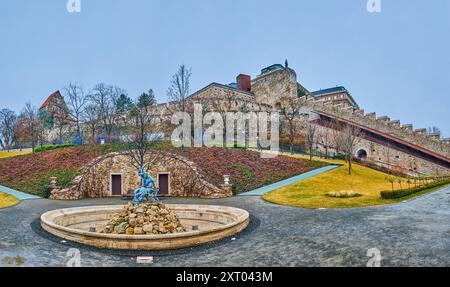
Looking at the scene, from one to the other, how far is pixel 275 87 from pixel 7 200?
55.4m

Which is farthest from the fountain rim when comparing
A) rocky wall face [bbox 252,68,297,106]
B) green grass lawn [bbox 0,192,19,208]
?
rocky wall face [bbox 252,68,297,106]

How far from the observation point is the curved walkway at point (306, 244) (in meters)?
9.38

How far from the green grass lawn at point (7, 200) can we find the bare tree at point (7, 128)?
39.8m

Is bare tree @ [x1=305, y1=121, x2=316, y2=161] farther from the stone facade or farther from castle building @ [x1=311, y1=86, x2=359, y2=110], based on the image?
castle building @ [x1=311, y1=86, x2=359, y2=110]

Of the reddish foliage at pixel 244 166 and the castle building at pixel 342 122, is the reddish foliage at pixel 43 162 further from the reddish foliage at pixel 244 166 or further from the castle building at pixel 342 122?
the castle building at pixel 342 122

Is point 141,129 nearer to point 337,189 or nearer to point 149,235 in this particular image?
point 149,235

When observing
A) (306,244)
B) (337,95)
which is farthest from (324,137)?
(306,244)

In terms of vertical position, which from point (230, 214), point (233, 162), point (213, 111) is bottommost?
point (230, 214)

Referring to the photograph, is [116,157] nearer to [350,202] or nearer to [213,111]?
[350,202]

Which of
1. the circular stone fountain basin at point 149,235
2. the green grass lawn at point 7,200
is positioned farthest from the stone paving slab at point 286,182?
the green grass lawn at point 7,200

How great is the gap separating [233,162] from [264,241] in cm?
1982

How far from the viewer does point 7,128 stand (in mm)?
57312
